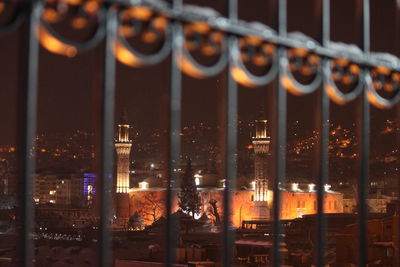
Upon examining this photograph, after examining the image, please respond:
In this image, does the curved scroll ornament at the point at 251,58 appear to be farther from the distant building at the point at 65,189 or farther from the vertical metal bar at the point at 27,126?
the distant building at the point at 65,189

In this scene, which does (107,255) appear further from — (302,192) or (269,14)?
(302,192)

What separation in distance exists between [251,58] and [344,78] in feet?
1.79

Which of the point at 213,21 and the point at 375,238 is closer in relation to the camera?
the point at 213,21

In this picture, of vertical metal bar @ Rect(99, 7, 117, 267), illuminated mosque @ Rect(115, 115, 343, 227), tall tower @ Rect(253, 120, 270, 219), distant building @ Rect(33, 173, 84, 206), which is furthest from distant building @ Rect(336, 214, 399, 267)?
distant building @ Rect(33, 173, 84, 206)

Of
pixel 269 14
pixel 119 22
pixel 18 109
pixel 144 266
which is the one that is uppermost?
pixel 269 14

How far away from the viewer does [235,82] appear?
232 cm

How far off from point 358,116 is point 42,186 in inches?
1749

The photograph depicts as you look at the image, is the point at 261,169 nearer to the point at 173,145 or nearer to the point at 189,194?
the point at 189,194

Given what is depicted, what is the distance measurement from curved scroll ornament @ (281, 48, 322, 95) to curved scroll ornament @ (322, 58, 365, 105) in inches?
1.9

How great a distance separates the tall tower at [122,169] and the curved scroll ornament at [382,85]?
37.5 meters

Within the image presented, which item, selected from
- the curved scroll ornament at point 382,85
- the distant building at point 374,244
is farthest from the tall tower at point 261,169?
the curved scroll ornament at point 382,85

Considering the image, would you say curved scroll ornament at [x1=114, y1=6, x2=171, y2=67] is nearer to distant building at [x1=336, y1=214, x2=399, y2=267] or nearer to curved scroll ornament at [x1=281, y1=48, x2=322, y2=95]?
curved scroll ornament at [x1=281, y1=48, x2=322, y2=95]

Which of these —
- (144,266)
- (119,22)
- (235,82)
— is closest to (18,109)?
(119,22)

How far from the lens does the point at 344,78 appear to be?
265 centimetres
